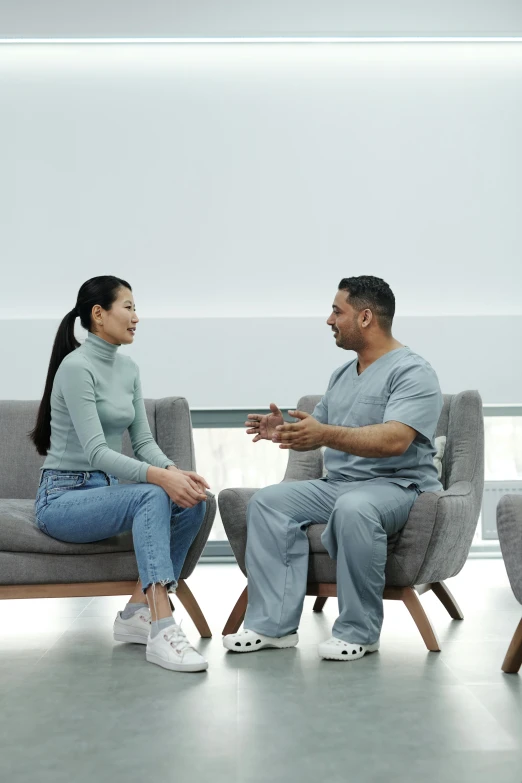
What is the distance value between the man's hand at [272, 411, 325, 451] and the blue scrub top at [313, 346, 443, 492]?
25 cm

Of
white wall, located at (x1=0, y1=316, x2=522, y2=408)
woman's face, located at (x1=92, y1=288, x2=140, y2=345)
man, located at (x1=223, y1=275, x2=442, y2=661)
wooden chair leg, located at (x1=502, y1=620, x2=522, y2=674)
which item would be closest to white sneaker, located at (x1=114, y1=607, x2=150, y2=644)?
man, located at (x1=223, y1=275, x2=442, y2=661)

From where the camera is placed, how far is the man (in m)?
2.53

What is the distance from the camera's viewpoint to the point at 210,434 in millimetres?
A: 4473

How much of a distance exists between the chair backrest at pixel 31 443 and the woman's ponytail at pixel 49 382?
485 mm

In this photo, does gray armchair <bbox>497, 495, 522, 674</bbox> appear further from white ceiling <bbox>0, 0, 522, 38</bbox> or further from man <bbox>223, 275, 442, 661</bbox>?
white ceiling <bbox>0, 0, 522, 38</bbox>

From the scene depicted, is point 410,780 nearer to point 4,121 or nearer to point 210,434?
point 210,434

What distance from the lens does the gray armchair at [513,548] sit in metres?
2.26

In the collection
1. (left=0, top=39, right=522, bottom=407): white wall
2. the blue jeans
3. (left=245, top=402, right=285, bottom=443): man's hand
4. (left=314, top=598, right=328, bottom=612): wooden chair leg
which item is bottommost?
(left=314, top=598, right=328, bottom=612): wooden chair leg

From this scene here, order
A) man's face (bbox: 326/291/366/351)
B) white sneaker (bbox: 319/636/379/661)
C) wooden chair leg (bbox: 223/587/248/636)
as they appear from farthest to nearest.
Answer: man's face (bbox: 326/291/366/351)
wooden chair leg (bbox: 223/587/248/636)
white sneaker (bbox: 319/636/379/661)

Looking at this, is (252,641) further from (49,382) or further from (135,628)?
(49,382)

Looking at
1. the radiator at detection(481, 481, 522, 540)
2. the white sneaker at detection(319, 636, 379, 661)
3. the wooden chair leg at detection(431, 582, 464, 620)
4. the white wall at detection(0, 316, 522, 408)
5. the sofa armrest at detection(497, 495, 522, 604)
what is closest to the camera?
the sofa armrest at detection(497, 495, 522, 604)

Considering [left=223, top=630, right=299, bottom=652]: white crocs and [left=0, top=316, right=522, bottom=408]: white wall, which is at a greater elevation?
[left=0, top=316, right=522, bottom=408]: white wall

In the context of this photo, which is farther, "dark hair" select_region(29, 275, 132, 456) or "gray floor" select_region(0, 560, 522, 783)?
"dark hair" select_region(29, 275, 132, 456)

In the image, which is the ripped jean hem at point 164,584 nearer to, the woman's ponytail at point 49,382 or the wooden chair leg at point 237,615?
the wooden chair leg at point 237,615
